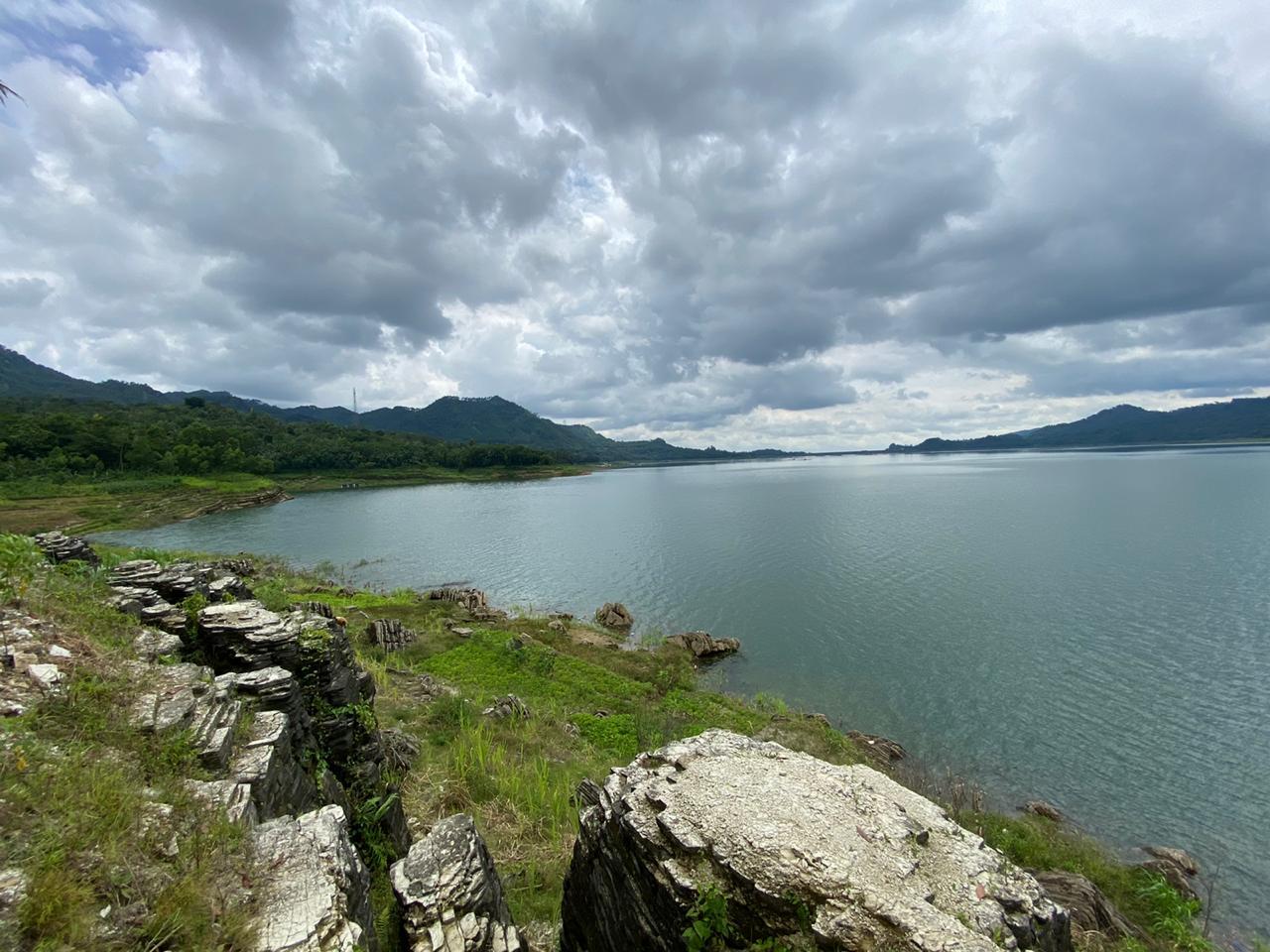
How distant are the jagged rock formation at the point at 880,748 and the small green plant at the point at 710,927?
1758 centimetres

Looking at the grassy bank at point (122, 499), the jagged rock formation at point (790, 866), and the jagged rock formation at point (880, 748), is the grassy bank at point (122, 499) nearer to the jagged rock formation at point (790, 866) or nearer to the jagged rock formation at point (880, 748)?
the jagged rock formation at point (790, 866)

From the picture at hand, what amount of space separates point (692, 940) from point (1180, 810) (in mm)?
21792

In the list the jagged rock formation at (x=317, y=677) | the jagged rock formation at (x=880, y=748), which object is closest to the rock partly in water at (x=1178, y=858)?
the jagged rock formation at (x=880, y=748)

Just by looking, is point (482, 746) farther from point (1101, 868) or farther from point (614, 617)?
point (614, 617)

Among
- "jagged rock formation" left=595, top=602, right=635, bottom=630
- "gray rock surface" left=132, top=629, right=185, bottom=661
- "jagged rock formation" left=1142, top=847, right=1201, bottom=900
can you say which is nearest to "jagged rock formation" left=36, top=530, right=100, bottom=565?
"gray rock surface" left=132, top=629, right=185, bottom=661

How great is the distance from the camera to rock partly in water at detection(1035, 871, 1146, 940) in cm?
1193

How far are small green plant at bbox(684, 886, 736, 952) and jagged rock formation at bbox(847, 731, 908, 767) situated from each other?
17.6m

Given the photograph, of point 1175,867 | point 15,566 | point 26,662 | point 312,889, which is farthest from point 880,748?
point 15,566

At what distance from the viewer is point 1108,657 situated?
2934 centimetres

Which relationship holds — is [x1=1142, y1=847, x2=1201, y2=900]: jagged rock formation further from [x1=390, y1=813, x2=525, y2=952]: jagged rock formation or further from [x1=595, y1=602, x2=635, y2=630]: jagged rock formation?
[x1=595, y1=602, x2=635, y2=630]: jagged rock formation

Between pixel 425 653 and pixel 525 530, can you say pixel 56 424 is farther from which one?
pixel 425 653

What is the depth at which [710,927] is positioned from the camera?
6.15m

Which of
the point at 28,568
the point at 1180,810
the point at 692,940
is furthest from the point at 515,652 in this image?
the point at 1180,810

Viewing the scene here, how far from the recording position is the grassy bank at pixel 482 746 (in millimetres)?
5113
